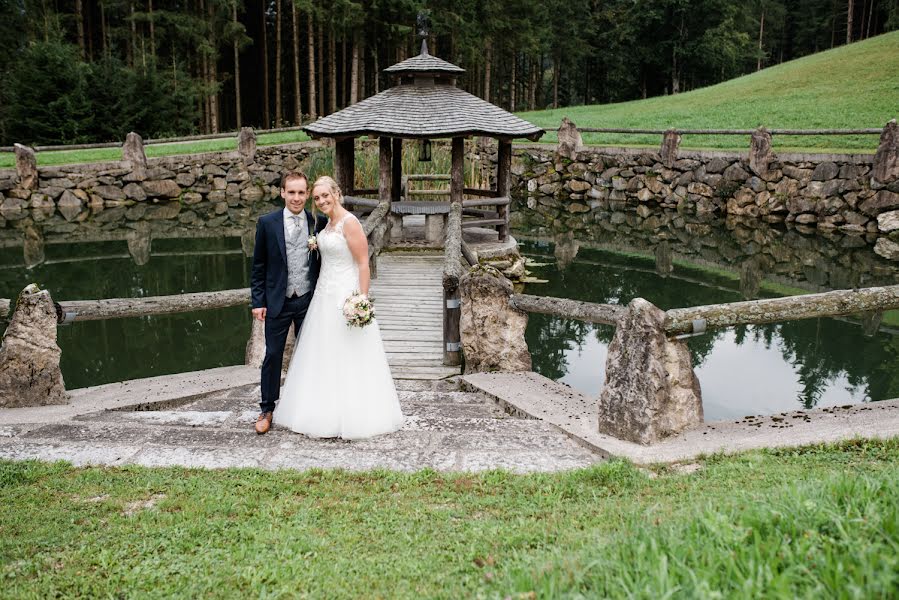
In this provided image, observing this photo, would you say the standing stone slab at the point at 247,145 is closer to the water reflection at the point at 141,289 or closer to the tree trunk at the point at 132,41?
the water reflection at the point at 141,289

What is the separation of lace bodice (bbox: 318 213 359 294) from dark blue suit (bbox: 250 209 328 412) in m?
0.14

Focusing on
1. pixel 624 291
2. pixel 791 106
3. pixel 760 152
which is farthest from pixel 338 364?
pixel 791 106

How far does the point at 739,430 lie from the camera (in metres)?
5.20

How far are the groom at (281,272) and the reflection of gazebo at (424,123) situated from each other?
736cm

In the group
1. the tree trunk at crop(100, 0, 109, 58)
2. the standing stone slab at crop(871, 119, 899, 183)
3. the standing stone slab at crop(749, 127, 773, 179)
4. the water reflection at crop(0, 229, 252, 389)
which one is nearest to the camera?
the water reflection at crop(0, 229, 252, 389)

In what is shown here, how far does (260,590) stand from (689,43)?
51900 mm

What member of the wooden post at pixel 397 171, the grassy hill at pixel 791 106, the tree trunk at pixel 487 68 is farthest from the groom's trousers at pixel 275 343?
the tree trunk at pixel 487 68

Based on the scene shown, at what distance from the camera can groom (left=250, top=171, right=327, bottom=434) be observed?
18.2 feet

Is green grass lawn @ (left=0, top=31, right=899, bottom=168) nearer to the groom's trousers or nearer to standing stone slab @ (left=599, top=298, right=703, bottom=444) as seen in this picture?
standing stone slab @ (left=599, top=298, right=703, bottom=444)

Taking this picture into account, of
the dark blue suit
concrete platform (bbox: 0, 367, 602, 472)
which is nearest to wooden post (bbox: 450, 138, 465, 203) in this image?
concrete platform (bbox: 0, 367, 602, 472)

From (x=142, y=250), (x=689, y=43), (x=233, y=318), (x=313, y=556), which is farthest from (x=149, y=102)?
(x=689, y=43)

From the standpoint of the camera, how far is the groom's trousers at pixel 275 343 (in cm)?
570

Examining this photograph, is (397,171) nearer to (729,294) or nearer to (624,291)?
(624,291)

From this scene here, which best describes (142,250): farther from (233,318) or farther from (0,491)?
(0,491)
